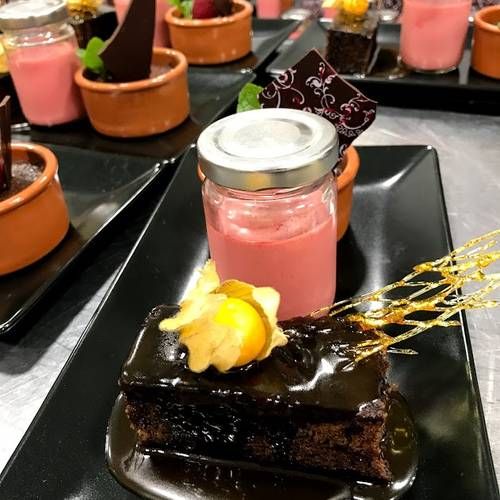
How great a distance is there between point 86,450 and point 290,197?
1.51 feet

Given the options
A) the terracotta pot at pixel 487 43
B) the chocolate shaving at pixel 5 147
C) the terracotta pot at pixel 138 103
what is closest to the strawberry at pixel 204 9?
the terracotta pot at pixel 138 103

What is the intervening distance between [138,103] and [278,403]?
3.31 ft

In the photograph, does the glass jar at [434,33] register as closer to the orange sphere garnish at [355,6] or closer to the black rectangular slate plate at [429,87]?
the black rectangular slate plate at [429,87]

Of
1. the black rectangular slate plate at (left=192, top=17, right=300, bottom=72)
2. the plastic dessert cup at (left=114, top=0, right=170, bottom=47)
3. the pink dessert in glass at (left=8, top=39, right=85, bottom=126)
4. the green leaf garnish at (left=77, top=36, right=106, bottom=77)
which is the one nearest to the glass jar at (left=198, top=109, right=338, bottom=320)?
the green leaf garnish at (left=77, top=36, right=106, bottom=77)

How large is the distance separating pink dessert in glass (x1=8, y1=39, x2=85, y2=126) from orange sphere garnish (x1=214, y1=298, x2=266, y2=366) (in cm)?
110

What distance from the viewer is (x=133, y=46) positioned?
4.78 feet

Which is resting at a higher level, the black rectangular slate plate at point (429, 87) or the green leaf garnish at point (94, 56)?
the green leaf garnish at point (94, 56)

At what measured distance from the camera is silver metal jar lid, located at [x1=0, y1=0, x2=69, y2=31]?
1455 millimetres

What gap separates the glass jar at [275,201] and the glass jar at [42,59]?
837 millimetres

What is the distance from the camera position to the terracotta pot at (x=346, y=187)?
1101 mm

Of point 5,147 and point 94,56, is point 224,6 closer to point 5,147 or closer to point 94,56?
point 94,56

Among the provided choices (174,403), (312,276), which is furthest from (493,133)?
(174,403)

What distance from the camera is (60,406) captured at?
0.88m

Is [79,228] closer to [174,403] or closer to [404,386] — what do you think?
[174,403]
